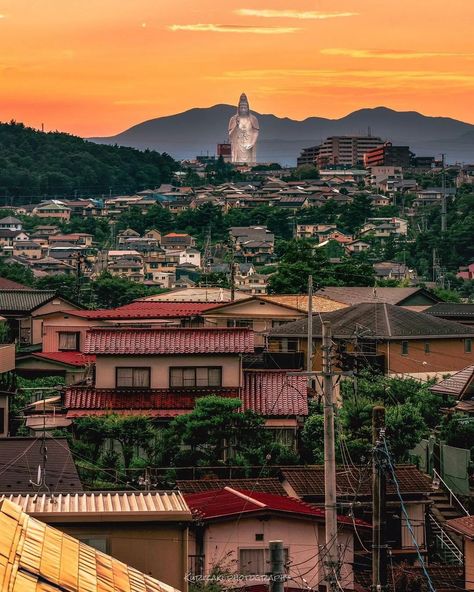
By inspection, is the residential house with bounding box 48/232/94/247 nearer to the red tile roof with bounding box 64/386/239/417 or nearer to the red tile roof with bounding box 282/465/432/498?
the red tile roof with bounding box 64/386/239/417

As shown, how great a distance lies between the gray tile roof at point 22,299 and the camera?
44.4 meters

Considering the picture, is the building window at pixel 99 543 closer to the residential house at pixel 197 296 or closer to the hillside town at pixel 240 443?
the hillside town at pixel 240 443

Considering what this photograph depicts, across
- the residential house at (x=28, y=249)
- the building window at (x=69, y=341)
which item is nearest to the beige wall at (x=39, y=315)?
the building window at (x=69, y=341)

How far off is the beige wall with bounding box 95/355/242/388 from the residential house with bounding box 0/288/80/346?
16.3 m

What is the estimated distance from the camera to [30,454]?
19.8m

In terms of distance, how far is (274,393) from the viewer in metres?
27.2

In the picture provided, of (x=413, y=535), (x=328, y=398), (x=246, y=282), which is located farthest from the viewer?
(x=246, y=282)

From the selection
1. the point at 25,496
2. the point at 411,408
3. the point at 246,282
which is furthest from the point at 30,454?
the point at 246,282

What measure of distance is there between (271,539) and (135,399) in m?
10.6

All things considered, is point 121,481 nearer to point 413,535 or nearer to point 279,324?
point 413,535

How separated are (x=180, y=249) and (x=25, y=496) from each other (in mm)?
111928

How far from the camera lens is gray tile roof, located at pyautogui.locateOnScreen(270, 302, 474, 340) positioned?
1400 inches

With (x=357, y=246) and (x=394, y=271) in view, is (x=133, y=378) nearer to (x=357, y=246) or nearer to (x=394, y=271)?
(x=394, y=271)

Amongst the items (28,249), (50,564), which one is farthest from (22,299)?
(28,249)
